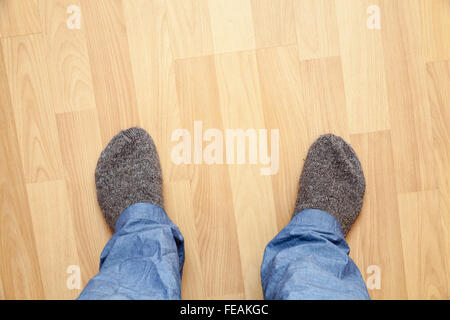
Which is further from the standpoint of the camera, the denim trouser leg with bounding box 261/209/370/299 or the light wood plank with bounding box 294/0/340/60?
the light wood plank with bounding box 294/0/340/60

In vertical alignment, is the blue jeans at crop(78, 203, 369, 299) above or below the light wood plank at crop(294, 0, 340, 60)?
below

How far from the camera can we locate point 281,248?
749 millimetres

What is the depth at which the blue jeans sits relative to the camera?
61cm

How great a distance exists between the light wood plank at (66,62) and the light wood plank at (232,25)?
32cm

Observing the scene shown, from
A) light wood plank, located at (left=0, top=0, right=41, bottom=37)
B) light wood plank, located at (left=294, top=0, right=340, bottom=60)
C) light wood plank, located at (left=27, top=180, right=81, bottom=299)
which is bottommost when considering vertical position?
light wood plank, located at (left=27, top=180, right=81, bottom=299)

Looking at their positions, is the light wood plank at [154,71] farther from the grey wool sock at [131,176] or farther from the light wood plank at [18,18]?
the light wood plank at [18,18]

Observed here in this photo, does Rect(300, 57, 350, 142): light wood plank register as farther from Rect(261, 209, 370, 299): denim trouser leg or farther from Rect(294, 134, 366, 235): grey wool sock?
Rect(261, 209, 370, 299): denim trouser leg

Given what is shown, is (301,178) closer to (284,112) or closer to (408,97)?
(284,112)

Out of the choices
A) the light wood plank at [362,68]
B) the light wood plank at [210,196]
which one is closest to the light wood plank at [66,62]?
the light wood plank at [210,196]

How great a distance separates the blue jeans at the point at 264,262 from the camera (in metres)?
0.61

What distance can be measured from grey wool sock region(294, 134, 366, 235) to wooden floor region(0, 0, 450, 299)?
0.03 m

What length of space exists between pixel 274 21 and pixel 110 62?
1.35 ft

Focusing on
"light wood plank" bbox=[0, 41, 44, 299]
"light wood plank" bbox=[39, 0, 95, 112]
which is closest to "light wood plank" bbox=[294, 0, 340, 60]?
"light wood plank" bbox=[39, 0, 95, 112]

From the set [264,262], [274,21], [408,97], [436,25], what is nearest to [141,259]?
[264,262]
